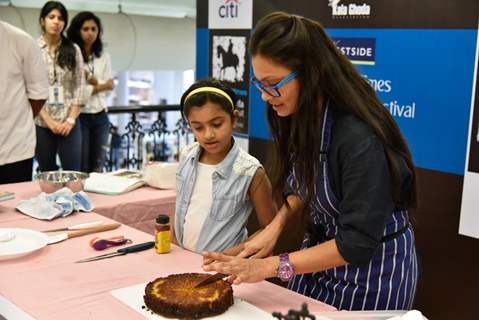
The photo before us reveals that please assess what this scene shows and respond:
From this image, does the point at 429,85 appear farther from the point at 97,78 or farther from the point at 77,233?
the point at 97,78

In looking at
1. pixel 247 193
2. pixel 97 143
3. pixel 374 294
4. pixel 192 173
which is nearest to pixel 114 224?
pixel 192 173

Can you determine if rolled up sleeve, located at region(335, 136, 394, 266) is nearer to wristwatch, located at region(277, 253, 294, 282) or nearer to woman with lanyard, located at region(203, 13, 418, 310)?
woman with lanyard, located at region(203, 13, 418, 310)

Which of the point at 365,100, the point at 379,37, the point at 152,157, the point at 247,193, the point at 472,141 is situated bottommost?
the point at 152,157

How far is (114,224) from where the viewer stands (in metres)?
2.10

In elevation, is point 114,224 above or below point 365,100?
below

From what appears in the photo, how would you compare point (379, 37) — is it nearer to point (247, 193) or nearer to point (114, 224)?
point (247, 193)

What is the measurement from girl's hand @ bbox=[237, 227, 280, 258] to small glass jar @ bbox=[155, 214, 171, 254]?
262 millimetres

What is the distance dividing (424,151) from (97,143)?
2.78 metres

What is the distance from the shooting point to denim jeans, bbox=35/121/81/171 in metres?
4.01

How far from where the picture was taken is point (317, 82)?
4.65ft

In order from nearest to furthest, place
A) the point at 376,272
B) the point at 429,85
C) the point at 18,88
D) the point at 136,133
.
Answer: the point at 376,272, the point at 429,85, the point at 18,88, the point at 136,133

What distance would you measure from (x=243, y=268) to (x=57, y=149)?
2994 millimetres

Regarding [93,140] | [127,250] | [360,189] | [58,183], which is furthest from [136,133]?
[360,189]

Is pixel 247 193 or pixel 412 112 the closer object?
pixel 247 193
